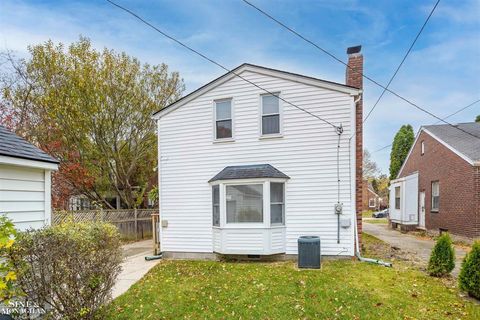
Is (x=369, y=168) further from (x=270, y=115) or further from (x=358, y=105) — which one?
(x=270, y=115)

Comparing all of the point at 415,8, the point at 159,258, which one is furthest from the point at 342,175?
the point at 159,258

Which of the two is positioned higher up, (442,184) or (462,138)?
(462,138)

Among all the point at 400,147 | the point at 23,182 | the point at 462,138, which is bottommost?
the point at 23,182

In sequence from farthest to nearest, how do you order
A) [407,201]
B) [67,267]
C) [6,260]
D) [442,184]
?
[407,201] → [442,184] → [67,267] → [6,260]

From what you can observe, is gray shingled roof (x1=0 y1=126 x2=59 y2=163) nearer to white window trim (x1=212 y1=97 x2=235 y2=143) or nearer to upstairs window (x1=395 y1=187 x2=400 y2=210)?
white window trim (x1=212 y1=97 x2=235 y2=143)

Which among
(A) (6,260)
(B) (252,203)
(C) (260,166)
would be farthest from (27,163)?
(C) (260,166)

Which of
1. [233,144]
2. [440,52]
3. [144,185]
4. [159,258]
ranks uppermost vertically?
[440,52]

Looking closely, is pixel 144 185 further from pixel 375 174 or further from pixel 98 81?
pixel 375 174

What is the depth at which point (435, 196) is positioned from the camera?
1588 cm

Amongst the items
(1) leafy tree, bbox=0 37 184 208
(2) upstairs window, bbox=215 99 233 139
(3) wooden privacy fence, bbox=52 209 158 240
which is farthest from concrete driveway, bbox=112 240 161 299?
(1) leafy tree, bbox=0 37 184 208

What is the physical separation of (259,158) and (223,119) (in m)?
1.84

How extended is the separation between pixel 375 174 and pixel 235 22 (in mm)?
45628

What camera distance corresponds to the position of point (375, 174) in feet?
157

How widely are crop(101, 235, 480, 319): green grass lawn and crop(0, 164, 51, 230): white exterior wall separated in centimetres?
215
